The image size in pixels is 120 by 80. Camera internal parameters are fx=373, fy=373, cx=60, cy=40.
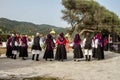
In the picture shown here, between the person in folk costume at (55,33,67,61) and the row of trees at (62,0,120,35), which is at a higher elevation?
the row of trees at (62,0,120,35)

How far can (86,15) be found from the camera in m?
62.9

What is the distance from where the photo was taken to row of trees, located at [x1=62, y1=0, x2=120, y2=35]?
6116 centimetres

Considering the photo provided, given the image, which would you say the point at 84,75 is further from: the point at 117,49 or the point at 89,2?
the point at 89,2

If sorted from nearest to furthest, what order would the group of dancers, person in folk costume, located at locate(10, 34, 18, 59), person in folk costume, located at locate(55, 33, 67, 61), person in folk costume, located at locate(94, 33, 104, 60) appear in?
1. person in folk costume, located at locate(55, 33, 67, 61)
2. the group of dancers
3. person in folk costume, located at locate(94, 33, 104, 60)
4. person in folk costume, located at locate(10, 34, 18, 59)

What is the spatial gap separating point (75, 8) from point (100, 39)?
42312 millimetres

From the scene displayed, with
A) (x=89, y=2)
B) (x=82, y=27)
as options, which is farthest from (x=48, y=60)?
(x=89, y=2)

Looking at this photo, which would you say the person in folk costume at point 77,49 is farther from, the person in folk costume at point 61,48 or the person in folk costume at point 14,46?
the person in folk costume at point 14,46

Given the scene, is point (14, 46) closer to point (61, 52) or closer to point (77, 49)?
point (61, 52)

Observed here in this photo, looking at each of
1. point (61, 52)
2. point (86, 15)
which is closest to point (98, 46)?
point (61, 52)

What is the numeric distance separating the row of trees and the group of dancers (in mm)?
38216

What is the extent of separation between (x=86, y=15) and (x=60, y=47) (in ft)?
139

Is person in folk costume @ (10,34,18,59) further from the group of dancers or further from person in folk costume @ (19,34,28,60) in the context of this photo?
person in folk costume @ (19,34,28,60)

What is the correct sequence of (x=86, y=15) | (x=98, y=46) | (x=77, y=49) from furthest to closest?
1. (x=86, y=15)
2. (x=98, y=46)
3. (x=77, y=49)

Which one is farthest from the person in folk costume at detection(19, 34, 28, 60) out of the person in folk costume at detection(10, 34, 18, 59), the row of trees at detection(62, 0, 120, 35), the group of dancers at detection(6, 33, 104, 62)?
the row of trees at detection(62, 0, 120, 35)
